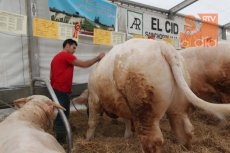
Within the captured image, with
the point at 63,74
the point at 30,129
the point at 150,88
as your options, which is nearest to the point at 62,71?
the point at 63,74

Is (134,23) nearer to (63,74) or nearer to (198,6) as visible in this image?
(198,6)

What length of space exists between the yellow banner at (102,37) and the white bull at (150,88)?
247 centimetres

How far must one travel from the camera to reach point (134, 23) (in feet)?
26.2

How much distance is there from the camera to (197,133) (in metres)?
5.39

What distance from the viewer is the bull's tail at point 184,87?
11.5ft

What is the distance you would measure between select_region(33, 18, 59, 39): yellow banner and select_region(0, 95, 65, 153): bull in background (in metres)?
2.25

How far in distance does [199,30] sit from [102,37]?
12.7 ft

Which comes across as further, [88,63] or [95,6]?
[95,6]

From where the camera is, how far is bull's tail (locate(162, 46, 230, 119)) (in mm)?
3513

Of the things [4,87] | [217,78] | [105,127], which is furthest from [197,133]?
[4,87]

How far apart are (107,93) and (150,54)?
0.84 metres

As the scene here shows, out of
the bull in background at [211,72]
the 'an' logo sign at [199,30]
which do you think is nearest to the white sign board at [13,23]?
the bull in background at [211,72]

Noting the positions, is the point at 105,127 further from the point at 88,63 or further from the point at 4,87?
the point at 4,87

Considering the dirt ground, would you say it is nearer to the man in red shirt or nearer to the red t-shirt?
the man in red shirt
